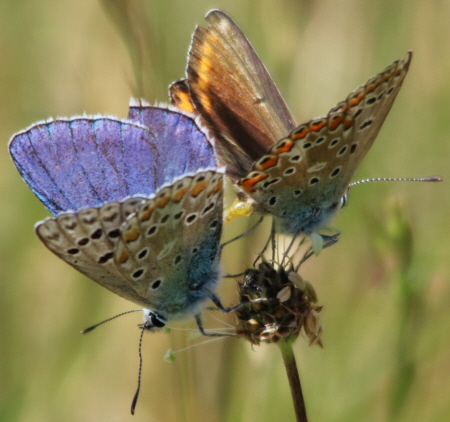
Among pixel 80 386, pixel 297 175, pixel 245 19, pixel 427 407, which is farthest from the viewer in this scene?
pixel 245 19

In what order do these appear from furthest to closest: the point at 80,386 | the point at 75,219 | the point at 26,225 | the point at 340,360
→ the point at 26,225 < the point at 80,386 < the point at 340,360 < the point at 75,219

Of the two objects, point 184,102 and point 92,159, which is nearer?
point 92,159

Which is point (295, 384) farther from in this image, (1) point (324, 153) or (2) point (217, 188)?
(1) point (324, 153)

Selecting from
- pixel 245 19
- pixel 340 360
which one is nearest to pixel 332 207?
pixel 340 360

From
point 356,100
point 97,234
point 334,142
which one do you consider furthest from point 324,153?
point 97,234

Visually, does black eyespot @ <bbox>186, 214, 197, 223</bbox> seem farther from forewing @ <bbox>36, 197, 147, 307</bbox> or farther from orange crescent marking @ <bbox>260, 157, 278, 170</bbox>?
orange crescent marking @ <bbox>260, 157, 278, 170</bbox>

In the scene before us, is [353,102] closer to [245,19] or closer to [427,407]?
[427,407]

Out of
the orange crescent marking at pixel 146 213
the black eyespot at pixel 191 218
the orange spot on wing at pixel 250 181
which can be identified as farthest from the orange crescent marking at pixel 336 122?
the orange crescent marking at pixel 146 213
